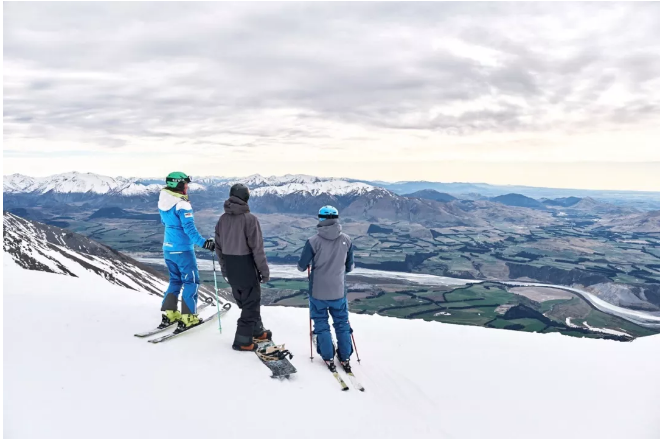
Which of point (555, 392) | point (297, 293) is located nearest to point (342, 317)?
point (555, 392)

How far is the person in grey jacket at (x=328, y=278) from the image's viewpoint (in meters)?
8.05

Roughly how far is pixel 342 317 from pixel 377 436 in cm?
276

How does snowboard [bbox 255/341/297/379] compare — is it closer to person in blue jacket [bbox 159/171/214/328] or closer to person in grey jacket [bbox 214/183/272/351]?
person in grey jacket [bbox 214/183/272/351]

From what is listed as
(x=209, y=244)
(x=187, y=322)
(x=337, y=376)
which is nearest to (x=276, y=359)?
(x=337, y=376)

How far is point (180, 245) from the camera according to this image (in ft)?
28.7

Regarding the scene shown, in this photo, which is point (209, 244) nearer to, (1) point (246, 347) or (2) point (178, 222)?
(2) point (178, 222)

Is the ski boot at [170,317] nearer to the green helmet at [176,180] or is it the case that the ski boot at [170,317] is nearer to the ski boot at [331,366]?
the green helmet at [176,180]

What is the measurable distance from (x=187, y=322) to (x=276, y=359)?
256 centimetres

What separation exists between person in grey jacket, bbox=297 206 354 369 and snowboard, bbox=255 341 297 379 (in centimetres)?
82

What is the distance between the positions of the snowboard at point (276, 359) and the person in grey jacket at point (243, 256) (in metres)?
0.26

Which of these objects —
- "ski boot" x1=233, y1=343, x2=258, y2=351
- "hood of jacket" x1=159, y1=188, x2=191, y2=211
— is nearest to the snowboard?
"ski boot" x1=233, y1=343, x2=258, y2=351

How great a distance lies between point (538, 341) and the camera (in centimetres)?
1155

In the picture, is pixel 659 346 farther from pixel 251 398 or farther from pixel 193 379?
pixel 193 379

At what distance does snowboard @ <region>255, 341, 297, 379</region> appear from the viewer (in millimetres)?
7250
